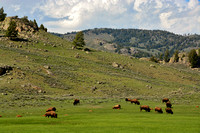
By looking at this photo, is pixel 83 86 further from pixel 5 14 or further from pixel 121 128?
pixel 5 14

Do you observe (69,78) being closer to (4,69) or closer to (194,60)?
(4,69)

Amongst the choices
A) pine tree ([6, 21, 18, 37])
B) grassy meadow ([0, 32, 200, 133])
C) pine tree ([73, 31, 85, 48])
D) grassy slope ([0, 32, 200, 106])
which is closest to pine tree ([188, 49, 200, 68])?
grassy slope ([0, 32, 200, 106])

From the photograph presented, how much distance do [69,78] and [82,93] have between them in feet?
39.5

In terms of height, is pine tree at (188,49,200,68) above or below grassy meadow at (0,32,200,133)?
above

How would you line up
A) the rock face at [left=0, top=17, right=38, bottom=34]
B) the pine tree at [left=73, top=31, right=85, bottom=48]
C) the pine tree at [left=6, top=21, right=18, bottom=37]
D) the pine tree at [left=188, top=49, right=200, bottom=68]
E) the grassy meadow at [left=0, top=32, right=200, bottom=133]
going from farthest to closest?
the pine tree at [left=188, top=49, right=200, bottom=68], the pine tree at [left=73, top=31, right=85, bottom=48], the rock face at [left=0, top=17, right=38, bottom=34], the pine tree at [left=6, top=21, right=18, bottom=37], the grassy meadow at [left=0, top=32, right=200, bottom=133]

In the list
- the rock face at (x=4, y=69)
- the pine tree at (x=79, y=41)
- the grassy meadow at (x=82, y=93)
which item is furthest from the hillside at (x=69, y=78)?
the pine tree at (x=79, y=41)

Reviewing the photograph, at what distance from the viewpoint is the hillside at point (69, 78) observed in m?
50.8

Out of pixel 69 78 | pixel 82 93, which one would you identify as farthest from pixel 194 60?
pixel 82 93

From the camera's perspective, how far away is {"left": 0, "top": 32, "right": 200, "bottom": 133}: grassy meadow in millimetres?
18773

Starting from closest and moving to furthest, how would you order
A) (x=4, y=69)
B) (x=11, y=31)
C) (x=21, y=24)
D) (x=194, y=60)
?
1. (x=4, y=69)
2. (x=11, y=31)
3. (x=21, y=24)
4. (x=194, y=60)

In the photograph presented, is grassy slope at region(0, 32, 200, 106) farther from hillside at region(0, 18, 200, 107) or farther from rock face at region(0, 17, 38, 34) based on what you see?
rock face at region(0, 17, 38, 34)

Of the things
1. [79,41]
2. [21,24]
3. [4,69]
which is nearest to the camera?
[4,69]

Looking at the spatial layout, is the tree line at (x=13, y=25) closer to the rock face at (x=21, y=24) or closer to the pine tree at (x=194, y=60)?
the rock face at (x=21, y=24)

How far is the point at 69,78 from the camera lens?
72.2 m
